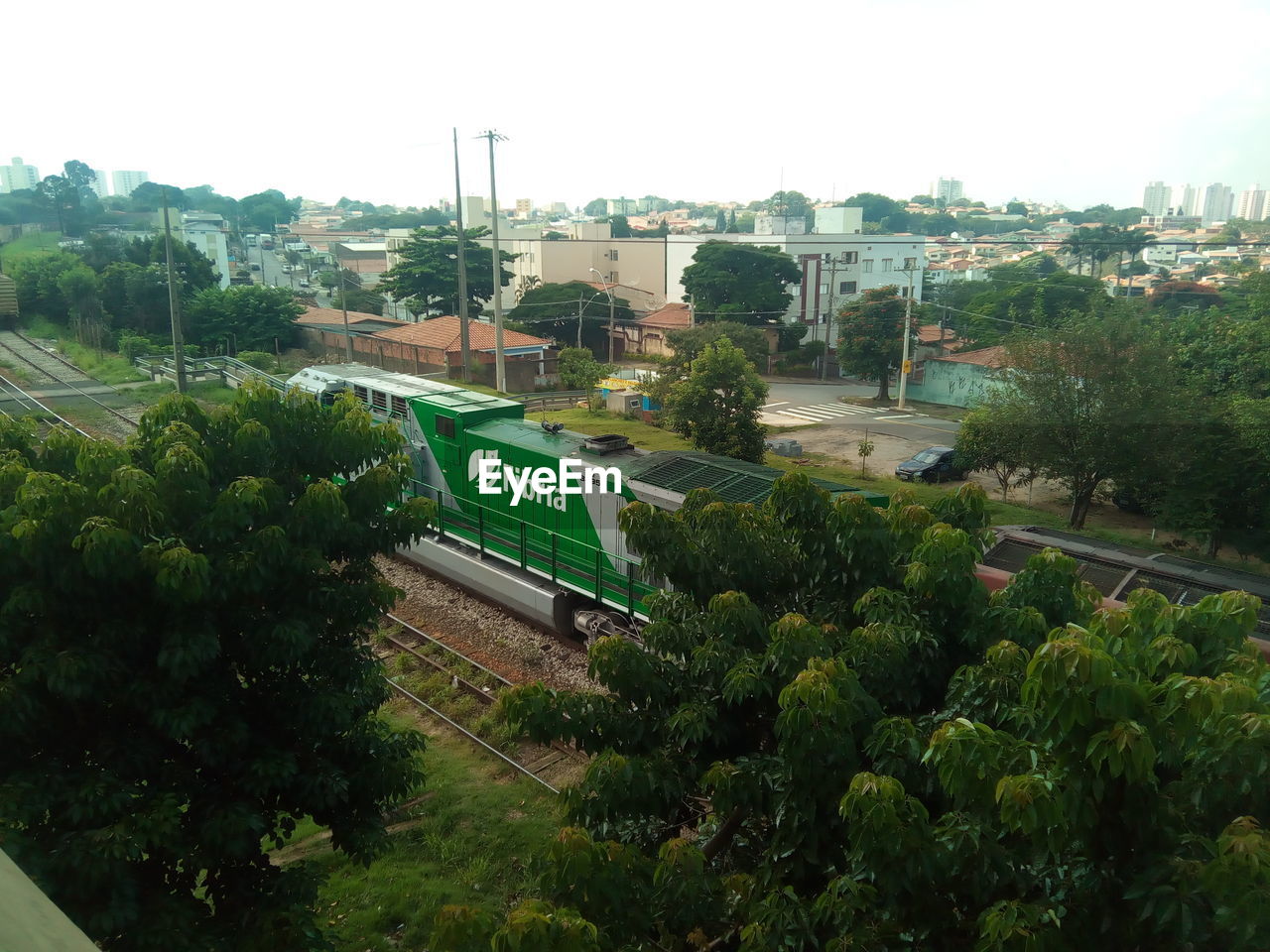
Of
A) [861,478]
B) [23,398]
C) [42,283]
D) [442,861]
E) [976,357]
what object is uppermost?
[42,283]

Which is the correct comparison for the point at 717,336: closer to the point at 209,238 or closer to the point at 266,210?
the point at 209,238

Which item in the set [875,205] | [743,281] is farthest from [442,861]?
[875,205]

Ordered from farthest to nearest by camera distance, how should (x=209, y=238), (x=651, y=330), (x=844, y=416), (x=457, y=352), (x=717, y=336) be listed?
(x=209, y=238), (x=651, y=330), (x=717, y=336), (x=457, y=352), (x=844, y=416)

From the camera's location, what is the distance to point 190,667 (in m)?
5.77

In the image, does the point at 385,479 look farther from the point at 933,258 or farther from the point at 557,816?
the point at 933,258

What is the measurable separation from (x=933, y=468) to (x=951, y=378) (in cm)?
1669

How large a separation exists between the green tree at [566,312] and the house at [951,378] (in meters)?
18.2

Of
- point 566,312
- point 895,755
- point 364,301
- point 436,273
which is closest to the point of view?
point 895,755

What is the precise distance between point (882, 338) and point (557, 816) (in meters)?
35.2

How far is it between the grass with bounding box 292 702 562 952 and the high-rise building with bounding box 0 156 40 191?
28.9m

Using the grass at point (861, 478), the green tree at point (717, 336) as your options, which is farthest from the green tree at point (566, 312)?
the grass at point (861, 478)

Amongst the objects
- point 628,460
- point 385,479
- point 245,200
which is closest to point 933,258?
point 245,200

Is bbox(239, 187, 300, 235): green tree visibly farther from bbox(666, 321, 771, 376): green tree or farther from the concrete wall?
the concrete wall

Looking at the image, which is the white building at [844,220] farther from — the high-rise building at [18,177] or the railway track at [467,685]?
the railway track at [467,685]
